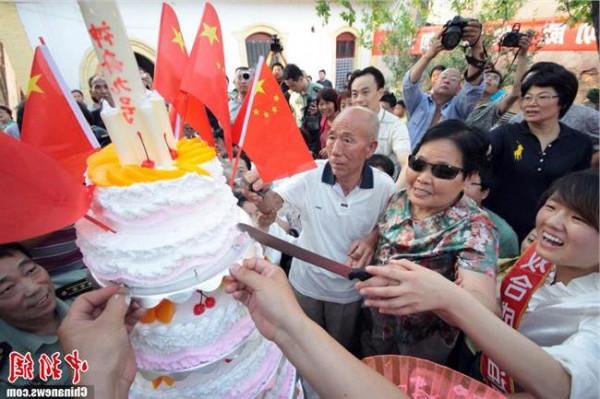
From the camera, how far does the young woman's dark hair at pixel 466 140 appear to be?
4.42ft

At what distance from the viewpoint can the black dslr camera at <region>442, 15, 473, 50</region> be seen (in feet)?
8.20

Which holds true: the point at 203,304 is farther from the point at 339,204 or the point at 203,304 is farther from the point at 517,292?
the point at 517,292

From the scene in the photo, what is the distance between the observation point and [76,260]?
4.74 feet

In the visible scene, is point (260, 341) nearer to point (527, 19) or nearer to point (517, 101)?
point (517, 101)

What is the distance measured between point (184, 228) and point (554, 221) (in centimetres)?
115

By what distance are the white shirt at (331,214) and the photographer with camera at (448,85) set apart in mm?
1488

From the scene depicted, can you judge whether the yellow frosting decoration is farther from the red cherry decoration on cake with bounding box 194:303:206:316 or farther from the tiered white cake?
the red cherry decoration on cake with bounding box 194:303:206:316

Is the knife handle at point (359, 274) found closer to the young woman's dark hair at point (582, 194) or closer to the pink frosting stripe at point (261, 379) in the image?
the pink frosting stripe at point (261, 379)

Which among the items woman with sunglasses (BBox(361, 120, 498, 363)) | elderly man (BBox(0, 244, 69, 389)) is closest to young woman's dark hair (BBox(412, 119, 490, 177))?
woman with sunglasses (BBox(361, 120, 498, 363))

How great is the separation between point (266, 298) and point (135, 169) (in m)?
0.46

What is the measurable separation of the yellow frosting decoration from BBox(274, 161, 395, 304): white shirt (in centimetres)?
96

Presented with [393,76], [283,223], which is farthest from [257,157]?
[393,76]

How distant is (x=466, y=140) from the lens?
136 centimetres

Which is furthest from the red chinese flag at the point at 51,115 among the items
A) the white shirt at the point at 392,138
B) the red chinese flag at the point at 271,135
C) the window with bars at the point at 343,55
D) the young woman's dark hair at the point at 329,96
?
the window with bars at the point at 343,55
